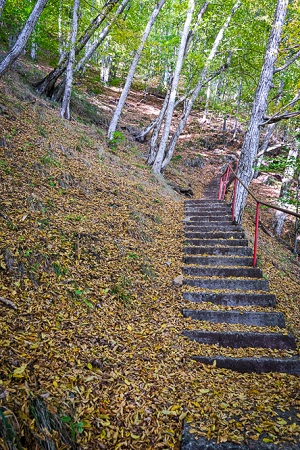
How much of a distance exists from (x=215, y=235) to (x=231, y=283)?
183cm

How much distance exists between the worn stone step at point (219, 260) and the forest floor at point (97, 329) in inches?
10.3

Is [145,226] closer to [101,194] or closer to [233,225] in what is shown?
[101,194]

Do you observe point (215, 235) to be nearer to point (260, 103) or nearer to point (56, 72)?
point (260, 103)

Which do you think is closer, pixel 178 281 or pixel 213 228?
pixel 178 281

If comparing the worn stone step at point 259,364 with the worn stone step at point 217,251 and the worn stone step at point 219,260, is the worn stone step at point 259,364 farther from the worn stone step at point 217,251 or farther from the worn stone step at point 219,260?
the worn stone step at point 217,251

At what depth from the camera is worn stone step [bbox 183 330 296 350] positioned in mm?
3758

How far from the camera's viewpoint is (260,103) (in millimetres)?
6852

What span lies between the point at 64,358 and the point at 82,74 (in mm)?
20372

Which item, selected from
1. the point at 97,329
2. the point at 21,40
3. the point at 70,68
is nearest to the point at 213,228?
the point at 97,329

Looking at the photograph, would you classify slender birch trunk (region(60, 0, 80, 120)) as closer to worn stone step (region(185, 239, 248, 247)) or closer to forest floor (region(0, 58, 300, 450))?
forest floor (region(0, 58, 300, 450))

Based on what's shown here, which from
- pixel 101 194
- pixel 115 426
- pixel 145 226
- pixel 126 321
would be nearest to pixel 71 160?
pixel 101 194

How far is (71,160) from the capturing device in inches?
270

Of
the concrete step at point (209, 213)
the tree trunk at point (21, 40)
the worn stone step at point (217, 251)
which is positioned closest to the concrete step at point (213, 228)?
the concrete step at point (209, 213)

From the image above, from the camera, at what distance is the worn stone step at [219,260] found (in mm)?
5430
